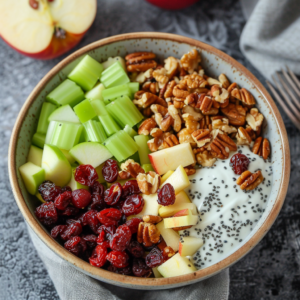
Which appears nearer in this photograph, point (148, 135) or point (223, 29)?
point (148, 135)

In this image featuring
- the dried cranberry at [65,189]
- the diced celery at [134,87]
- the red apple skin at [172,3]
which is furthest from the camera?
the red apple skin at [172,3]

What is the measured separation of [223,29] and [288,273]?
4.65ft

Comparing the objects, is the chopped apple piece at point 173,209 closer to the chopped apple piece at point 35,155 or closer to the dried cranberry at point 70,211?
the dried cranberry at point 70,211

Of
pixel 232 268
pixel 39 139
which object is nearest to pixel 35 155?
pixel 39 139

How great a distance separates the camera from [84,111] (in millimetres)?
1479

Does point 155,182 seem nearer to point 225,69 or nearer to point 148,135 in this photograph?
point 148,135

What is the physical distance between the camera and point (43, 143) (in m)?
1.50

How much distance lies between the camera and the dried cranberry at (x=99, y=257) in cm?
124

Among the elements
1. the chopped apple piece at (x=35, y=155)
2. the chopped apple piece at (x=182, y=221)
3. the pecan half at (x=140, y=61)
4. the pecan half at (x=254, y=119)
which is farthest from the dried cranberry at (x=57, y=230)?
the pecan half at (x=254, y=119)

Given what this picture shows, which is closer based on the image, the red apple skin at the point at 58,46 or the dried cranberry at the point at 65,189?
the dried cranberry at the point at 65,189

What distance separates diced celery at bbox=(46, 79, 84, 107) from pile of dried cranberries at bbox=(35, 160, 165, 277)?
0.36 metres

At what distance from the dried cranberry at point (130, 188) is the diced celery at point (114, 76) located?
0.51 meters

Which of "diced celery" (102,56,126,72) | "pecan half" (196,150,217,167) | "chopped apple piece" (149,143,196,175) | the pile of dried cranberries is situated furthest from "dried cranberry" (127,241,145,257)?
"diced celery" (102,56,126,72)

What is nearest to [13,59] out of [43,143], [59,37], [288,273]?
[59,37]
